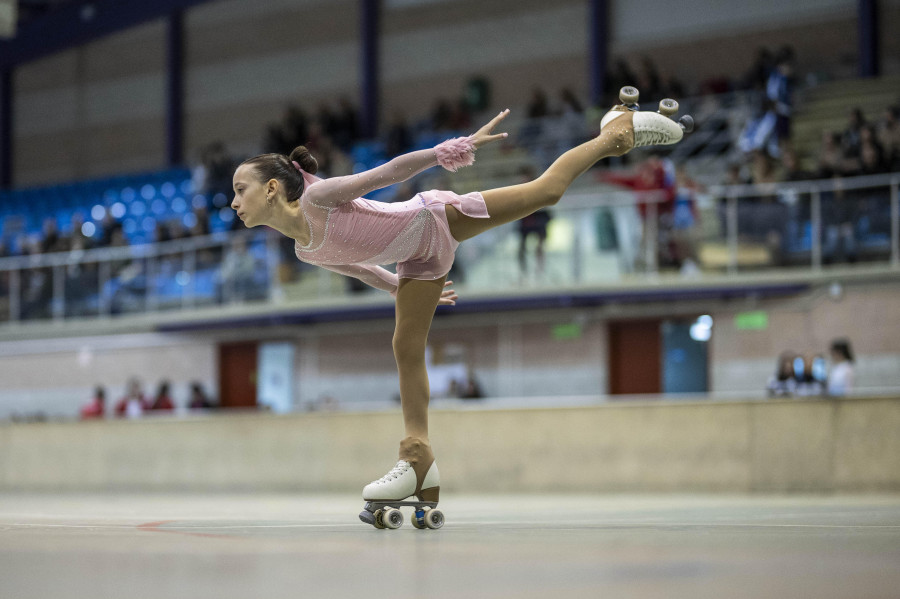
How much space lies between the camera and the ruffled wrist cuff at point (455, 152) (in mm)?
4008

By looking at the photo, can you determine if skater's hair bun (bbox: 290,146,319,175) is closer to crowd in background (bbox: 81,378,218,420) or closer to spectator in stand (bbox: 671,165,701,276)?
spectator in stand (bbox: 671,165,701,276)

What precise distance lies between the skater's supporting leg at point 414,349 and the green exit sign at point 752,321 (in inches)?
381

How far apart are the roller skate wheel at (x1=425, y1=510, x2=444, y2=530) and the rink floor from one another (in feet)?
0.33

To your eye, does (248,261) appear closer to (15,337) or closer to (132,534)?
(15,337)

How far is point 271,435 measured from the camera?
10.3 meters

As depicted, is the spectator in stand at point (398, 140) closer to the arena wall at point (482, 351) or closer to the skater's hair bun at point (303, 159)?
the arena wall at point (482, 351)

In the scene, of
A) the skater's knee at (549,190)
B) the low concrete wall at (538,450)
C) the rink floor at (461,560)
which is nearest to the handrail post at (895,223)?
the low concrete wall at (538,450)

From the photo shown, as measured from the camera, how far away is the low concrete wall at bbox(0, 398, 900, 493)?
8.41 metres

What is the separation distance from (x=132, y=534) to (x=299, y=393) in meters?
13.0

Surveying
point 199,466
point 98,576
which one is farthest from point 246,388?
point 98,576

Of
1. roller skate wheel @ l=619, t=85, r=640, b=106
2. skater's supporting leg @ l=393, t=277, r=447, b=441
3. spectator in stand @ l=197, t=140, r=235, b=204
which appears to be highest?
spectator in stand @ l=197, t=140, r=235, b=204

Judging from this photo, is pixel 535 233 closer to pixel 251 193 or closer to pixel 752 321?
pixel 752 321

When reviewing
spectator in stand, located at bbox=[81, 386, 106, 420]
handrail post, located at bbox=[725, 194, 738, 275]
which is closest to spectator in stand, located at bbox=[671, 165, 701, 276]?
handrail post, located at bbox=[725, 194, 738, 275]

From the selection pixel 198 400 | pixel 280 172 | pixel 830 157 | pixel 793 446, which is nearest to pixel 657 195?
pixel 830 157
